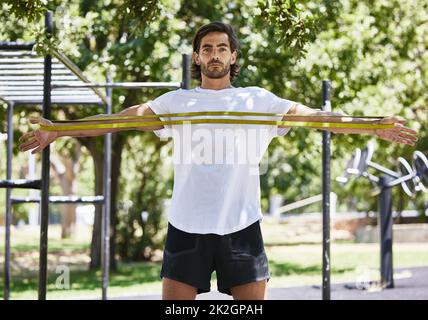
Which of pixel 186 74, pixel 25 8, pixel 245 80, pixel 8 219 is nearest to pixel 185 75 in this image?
pixel 186 74

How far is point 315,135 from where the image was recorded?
1445cm

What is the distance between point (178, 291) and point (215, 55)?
2.94 ft

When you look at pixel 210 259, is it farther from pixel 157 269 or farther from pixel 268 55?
pixel 157 269

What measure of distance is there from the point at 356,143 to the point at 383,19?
2978 mm

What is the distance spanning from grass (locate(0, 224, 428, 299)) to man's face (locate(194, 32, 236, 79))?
7.77 metres

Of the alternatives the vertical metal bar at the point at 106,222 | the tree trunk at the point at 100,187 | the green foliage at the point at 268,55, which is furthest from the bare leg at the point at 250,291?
the tree trunk at the point at 100,187

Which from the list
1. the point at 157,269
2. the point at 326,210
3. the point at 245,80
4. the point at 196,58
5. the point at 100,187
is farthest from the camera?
the point at 157,269

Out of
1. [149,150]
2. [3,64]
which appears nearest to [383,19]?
[149,150]

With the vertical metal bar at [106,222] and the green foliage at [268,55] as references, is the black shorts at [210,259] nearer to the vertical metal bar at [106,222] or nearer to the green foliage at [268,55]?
the vertical metal bar at [106,222]

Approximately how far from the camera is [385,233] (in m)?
9.98

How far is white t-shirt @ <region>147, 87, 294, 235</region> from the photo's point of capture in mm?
2857

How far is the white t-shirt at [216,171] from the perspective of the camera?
286 cm

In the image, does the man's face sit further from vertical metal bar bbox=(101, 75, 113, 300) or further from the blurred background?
the blurred background
